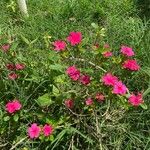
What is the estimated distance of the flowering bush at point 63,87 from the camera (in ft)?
8.96

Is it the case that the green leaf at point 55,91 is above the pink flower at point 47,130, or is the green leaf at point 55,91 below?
above

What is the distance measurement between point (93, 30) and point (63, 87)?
4.01 ft

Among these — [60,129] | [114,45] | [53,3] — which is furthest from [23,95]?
[53,3]

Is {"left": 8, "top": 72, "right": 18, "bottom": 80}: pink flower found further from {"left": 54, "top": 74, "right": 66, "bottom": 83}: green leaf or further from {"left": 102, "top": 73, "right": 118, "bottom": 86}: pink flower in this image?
{"left": 102, "top": 73, "right": 118, "bottom": 86}: pink flower

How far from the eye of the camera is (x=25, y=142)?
2887 millimetres

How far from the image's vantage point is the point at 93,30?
3990mm

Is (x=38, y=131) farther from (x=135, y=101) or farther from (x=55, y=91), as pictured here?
(x=135, y=101)

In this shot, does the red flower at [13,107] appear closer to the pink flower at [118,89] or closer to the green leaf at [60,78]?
the green leaf at [60,78]

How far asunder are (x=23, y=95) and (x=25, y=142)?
0.32 metres

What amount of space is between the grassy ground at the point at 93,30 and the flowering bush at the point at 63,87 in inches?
2.2

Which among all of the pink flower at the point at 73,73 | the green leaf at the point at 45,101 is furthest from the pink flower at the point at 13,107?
the pink flower at the point at 73,73

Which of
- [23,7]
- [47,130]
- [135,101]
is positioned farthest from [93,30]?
[47,130]

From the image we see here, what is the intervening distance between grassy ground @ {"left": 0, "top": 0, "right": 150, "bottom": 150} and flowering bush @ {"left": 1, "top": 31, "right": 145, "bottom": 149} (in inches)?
2.2

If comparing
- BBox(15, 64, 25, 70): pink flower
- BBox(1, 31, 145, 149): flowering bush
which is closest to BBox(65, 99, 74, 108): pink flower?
BBox(1, 31, 145, 149): flowering bush
